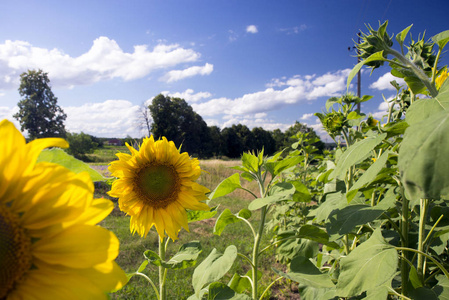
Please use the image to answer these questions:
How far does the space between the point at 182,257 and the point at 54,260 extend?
0.83 meters

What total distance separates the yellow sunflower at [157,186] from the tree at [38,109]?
28.4 m

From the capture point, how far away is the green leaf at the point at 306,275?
1043 mm

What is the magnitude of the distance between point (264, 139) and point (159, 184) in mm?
39401

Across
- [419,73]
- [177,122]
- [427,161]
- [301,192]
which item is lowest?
[301,192]

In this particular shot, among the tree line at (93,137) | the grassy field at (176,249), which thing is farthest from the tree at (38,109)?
the grassy field at (176,249)

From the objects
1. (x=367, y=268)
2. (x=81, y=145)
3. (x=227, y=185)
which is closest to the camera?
(x=367, y=268)

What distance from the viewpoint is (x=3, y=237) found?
1.18 ft

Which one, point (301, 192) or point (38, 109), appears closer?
point (301, 192)

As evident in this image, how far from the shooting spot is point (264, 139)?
132 feet

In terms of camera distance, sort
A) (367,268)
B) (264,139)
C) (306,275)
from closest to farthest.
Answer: (367,268), (306,275), (264,139)

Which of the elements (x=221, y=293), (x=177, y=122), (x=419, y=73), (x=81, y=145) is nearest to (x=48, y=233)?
(x=221, y=293)

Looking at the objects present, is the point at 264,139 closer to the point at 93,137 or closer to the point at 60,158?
the point at 93,137

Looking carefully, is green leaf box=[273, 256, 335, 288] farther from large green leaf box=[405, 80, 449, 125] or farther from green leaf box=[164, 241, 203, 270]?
large green leaf box=[405, 80, 449, 125]

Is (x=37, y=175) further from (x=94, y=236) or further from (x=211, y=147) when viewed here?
(x=211, y=147)
